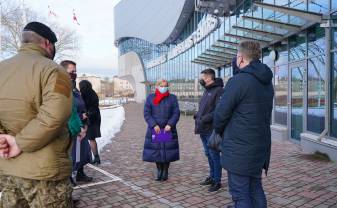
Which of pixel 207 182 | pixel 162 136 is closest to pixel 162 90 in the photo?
pixel 162 136

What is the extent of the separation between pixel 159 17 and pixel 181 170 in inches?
1035

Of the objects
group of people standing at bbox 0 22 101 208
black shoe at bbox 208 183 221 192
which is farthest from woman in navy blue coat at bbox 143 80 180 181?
group of people standing at bbox 0 22 101 208

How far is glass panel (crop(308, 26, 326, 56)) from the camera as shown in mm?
7869

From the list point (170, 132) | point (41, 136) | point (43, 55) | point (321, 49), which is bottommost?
point (170, 132)

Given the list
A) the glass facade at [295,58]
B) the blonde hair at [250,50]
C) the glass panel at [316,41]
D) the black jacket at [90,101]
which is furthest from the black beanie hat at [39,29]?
the glass panel at [316,41]

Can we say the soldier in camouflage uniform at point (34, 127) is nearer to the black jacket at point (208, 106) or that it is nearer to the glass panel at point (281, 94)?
the black jacket at point (208, 106)

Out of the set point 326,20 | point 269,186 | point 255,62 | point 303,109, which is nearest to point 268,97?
point 255,62

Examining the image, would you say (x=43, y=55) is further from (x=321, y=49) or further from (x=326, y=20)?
(x=321, y=49)

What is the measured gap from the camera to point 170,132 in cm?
541

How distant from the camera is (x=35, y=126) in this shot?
202 cm

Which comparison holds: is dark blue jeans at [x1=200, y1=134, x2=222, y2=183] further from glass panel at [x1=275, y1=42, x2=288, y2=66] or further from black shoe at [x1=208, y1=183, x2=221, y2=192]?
glass panel at [x1=275, y1=42, x2=288, y2=66]

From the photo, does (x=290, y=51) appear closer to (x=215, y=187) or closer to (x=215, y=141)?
(x=215, y=187)

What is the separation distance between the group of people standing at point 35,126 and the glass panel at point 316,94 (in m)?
6.95

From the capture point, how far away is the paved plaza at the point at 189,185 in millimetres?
4488
